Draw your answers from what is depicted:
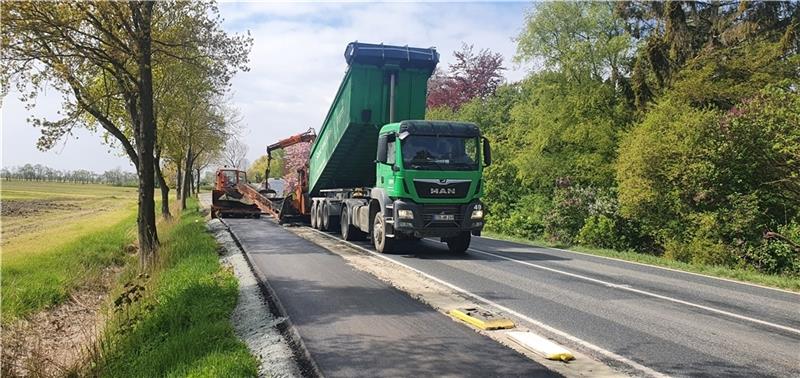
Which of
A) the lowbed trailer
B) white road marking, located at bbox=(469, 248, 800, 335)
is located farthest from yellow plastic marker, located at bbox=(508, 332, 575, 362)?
the lowbed trailer

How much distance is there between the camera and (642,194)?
632 inches

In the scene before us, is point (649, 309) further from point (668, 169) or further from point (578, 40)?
point (578, 40)

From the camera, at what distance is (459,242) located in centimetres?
1318

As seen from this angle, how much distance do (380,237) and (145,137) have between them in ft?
21.7

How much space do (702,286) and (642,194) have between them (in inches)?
281

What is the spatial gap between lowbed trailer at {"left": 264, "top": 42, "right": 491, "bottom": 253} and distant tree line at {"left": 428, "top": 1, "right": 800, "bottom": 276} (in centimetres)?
668

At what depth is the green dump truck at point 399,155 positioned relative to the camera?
1195cm

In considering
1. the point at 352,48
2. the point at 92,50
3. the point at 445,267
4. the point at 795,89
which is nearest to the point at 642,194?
the point at 795,89

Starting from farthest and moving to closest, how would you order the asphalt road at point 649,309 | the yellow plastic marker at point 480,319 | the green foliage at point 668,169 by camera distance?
the green foliage at point 668,169 < the yellow plastic marker at point 480,319 < the asphalt road at point 649,309

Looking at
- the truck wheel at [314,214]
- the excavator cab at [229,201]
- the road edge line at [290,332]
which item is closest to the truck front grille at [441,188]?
the road edge line at [290,332]

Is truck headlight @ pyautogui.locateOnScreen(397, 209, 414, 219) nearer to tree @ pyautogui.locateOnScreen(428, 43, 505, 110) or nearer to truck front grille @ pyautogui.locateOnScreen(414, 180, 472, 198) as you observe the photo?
truck front grille @ pyautogui.locateOnScreen(414, 180, 472, 198)

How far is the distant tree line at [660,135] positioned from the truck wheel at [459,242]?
6495 mm

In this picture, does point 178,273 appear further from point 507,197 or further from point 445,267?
point 507,197

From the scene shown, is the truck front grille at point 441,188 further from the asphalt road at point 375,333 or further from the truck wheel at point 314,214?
the truck wheel at point 314,214
